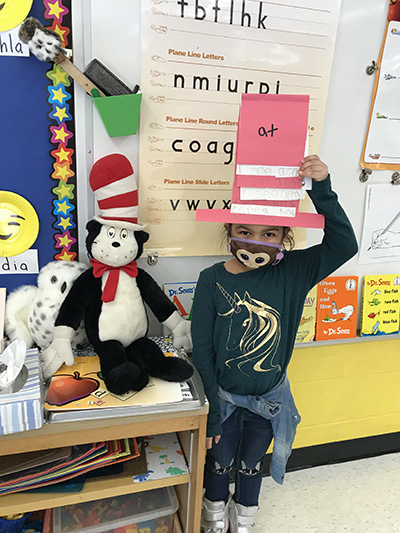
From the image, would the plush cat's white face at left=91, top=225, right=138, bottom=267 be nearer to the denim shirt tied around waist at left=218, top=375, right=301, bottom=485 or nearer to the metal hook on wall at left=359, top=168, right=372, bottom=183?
the denim shirt tied around waist at left=218, top=375, right=301, bottom=485

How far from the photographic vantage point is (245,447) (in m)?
1.28

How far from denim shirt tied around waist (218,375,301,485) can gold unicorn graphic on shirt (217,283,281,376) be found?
0.10 metres

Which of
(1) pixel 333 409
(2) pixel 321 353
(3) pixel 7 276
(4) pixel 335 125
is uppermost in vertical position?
(4) pixel 335 125

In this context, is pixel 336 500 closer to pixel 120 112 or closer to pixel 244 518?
pixel 244 518

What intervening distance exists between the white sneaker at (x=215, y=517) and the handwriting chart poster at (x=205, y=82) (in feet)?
2.60

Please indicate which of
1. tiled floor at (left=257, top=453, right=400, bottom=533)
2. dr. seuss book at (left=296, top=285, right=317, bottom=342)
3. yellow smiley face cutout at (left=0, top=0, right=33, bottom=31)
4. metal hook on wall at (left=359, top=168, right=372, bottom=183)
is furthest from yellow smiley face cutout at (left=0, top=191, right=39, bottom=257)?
tiled floor at (left=257, top=453, right=400, bottom=533)

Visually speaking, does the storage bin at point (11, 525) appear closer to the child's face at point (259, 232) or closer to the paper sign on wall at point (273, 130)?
the child's face at point (259, 232)

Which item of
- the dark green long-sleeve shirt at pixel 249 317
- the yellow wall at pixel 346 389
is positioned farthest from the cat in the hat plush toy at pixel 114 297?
the yellow wall at pixel 346 389

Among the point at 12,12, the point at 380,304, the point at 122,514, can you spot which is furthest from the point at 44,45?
the point at 380,304

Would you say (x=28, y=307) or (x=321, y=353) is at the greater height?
(x=28, y=307)

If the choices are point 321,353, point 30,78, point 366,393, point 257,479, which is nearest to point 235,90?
point 30,78

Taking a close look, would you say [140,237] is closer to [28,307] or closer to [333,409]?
[28,307]

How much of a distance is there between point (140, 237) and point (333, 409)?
1119 mm

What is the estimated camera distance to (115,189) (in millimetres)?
1120
